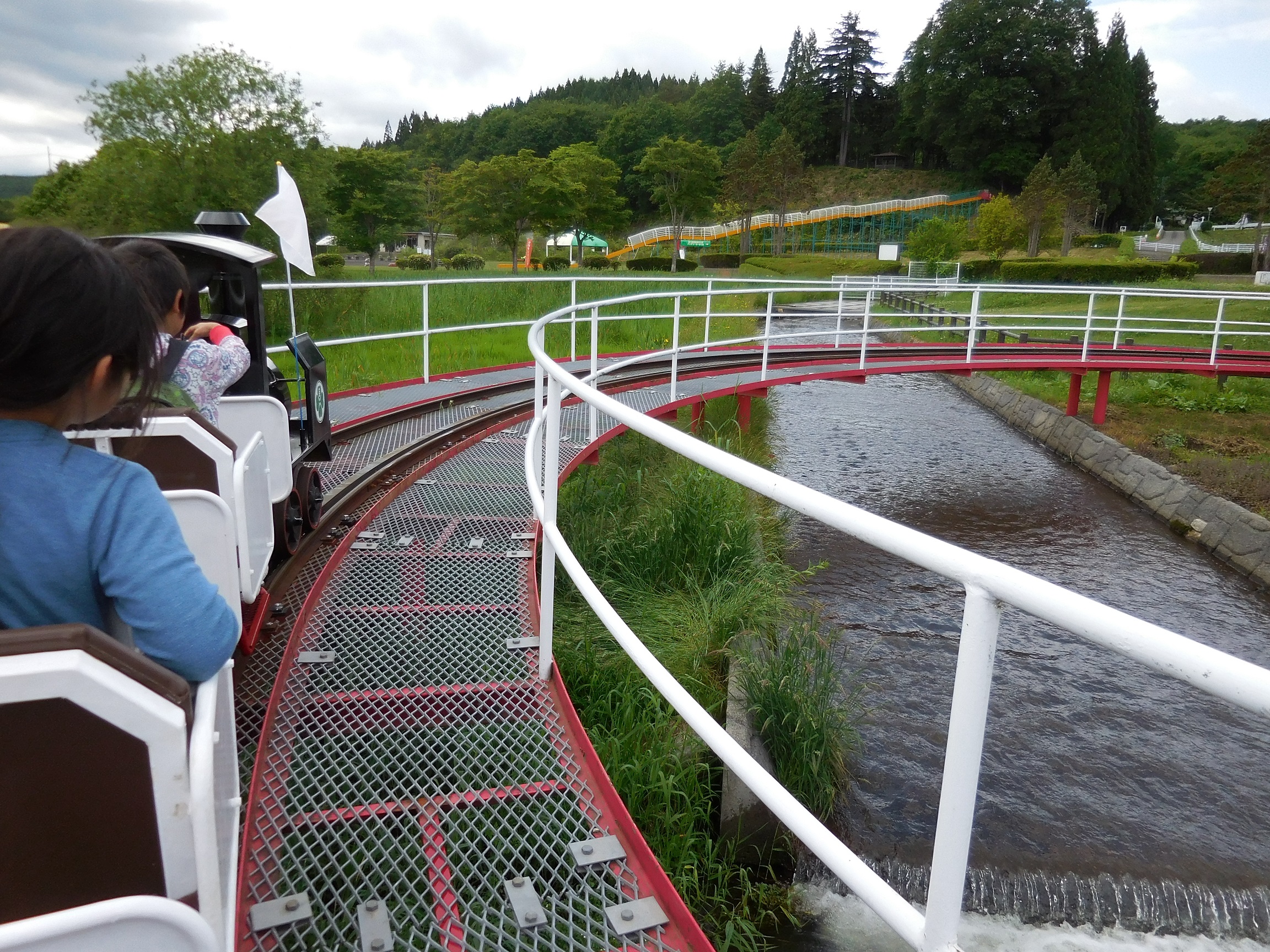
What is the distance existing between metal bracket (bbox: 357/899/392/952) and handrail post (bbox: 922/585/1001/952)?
1.21 meters

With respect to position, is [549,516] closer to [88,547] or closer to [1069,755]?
[88,547]

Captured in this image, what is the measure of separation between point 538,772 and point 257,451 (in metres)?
1.55

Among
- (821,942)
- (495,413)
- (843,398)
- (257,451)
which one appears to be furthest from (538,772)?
(843,398)

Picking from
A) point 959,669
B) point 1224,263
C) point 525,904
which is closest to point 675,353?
point 525,904

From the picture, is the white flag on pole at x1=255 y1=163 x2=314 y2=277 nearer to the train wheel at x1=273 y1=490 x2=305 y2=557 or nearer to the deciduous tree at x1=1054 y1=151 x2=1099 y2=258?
the train wheel at x1=273 y1=490 x2=305 y2=557

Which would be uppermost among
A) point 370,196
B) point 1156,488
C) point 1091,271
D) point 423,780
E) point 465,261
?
point 370,196

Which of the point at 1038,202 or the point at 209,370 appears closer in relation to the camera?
the point at 209,370

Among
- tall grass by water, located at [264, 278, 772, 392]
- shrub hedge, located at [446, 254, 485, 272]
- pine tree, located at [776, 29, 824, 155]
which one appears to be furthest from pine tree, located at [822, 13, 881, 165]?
tall grass by water, located at [264, 278, 772, 392]

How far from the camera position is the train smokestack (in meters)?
4.06

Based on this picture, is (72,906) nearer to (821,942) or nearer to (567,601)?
(821,942)

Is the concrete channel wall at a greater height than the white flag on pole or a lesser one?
lesser

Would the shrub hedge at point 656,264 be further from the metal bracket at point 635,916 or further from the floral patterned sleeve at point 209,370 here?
the metal bracket at point 635,916

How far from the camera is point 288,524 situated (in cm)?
421

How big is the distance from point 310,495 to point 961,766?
397 centimetres
